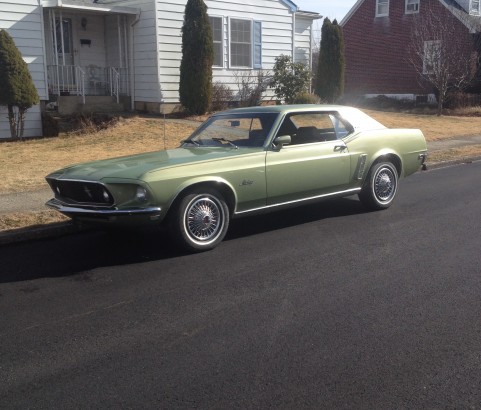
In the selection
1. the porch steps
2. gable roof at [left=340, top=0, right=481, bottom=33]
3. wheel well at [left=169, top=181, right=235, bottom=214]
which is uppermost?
gable roof at [left=340, top=0, right=481, bottom=33]

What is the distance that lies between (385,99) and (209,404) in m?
31.3

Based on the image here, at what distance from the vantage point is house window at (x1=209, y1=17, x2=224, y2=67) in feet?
62.0

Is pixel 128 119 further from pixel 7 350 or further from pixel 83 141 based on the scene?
pixel 7 350

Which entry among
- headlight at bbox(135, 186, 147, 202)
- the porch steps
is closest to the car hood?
headlight at bbox(135, 186, 147, 202)

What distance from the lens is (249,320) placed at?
4.27 m

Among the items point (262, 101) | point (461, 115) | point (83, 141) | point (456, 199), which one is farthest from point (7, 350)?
point (461, 115)

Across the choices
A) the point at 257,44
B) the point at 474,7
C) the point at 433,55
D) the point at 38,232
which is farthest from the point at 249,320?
the point at 474,7

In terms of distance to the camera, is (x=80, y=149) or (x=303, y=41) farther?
(x=303, y=41)

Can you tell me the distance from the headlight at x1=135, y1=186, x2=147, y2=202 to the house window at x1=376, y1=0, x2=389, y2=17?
31675 mm

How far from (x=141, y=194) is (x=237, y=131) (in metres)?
1.90

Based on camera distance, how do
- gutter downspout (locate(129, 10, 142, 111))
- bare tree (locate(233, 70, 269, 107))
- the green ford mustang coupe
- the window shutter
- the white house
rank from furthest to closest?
1. the window shutter
2. bare tree (locate(233, 70, 269, 107))
3. gutter downspout (locate(129, 10, 142, 111))
4. the white house
5. the green ford mustang coupe

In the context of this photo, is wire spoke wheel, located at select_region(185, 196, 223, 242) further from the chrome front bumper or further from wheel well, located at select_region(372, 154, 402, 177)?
wheel well, located at select_region(372, 154, 402, 177)

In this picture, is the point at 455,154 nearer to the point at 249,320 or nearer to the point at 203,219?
the point at 203,219

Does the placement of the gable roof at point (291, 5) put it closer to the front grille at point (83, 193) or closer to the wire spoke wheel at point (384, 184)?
the wire spoke wheel at point (384, 184)
